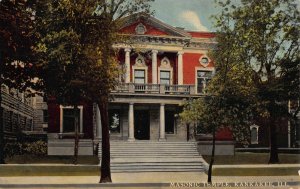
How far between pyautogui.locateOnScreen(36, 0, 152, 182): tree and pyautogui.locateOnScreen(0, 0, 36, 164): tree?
1.08 feet

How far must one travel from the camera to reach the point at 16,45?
1698 centimetres

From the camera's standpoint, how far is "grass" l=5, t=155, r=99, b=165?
17.6 m

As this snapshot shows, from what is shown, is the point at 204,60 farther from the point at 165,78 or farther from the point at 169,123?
the point at 169,123

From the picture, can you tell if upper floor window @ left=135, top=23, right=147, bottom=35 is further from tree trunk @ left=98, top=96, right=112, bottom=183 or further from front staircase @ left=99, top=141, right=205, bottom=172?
front staircase @ left=99, top=141, right=205, bottom=172

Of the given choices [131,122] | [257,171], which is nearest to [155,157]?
[131,122]

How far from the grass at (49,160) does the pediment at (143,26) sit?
411cm

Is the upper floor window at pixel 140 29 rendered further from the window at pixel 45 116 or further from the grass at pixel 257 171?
the grass at pixel 257 171

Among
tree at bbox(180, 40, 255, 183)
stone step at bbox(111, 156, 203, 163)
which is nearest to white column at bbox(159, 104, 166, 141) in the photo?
stone step at bbox(111, 156, 203, 163)

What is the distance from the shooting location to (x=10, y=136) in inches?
690

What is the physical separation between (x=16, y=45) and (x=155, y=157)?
6130 millimetres

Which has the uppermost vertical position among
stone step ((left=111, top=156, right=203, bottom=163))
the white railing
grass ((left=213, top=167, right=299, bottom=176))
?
the white railing

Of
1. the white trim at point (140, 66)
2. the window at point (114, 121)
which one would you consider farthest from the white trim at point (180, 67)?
the window at point (114, 121)

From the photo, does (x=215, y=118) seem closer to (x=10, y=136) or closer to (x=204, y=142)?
(x=204, y=142)

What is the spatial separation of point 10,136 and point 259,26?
7739 millimetres
